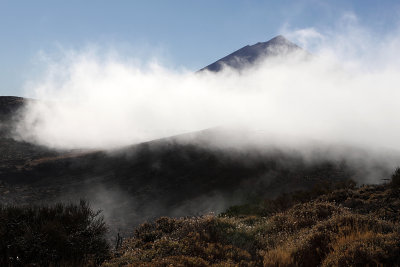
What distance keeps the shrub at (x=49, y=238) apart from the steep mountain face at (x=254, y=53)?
408 feet

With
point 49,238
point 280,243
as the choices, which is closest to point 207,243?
point 280,243

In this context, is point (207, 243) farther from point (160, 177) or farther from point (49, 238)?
point (160, 177)

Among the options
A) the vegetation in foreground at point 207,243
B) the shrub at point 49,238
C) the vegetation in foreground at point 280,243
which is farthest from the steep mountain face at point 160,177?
the vegetation in foreground at point 280,243

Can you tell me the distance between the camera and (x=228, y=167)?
24.7 meters

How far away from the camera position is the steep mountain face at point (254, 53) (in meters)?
132

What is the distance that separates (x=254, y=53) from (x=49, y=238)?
142 m

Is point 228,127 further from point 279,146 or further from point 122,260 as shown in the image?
point 122,260

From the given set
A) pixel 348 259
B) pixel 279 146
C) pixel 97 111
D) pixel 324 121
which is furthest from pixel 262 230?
pixel 97 111

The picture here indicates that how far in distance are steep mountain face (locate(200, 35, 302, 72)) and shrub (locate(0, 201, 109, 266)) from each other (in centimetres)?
12428

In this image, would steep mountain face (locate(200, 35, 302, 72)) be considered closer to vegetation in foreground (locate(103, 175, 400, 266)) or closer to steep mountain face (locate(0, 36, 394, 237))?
steep mountain face (locate(0, 36, 394, 237))

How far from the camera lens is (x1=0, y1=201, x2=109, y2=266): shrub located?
591cm

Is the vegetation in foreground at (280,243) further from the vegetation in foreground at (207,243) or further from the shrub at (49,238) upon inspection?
the shrub at (49,238)

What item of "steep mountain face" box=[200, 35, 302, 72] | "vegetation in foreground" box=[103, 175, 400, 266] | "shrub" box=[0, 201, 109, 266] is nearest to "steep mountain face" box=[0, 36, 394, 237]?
"shrub" box=[0, 201, 109, 266]

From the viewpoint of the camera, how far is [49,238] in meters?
6.42
